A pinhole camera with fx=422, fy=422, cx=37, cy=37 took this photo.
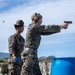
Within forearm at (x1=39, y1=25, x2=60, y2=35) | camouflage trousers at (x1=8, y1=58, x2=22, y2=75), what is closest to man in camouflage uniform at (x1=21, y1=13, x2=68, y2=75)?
forearm at (x1=39, y1=25, x2=60, y2=35)

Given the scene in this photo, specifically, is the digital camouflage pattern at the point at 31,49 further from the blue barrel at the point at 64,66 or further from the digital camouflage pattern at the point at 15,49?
the digital camouflage pattern at the point at 15,49

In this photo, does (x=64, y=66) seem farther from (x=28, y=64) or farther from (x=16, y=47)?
(x=16, y=47)

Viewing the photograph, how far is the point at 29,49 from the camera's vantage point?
8758 mm

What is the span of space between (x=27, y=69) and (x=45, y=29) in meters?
0.95

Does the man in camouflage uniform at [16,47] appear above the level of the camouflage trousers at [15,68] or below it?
above

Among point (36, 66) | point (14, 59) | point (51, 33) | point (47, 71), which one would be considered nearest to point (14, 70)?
point (14, 59)

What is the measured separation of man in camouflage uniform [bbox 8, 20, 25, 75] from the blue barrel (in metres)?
1.59

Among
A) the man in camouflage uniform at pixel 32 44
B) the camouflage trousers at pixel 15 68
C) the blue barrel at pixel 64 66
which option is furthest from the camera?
the camouflage trousers at pixel 15 68

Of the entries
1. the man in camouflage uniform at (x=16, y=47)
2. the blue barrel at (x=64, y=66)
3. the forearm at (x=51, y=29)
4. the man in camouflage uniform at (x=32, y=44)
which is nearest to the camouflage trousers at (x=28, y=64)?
the man in camouflage uniform at (x=32, y=44)

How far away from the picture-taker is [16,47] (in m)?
9.96

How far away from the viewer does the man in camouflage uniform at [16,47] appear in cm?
981

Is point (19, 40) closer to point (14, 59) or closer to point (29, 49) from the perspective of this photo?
point (14, 59)

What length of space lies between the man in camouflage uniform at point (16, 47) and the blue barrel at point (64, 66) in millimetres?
1593

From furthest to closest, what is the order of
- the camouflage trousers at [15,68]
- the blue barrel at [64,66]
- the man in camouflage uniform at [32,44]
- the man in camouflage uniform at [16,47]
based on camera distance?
1. the camouflage trousers at [15,68]
2. the man in camouflage uniform at [16,47]
3. the man in camouflage uniform at [32,44]
4. the blue barrel at [64,66]
